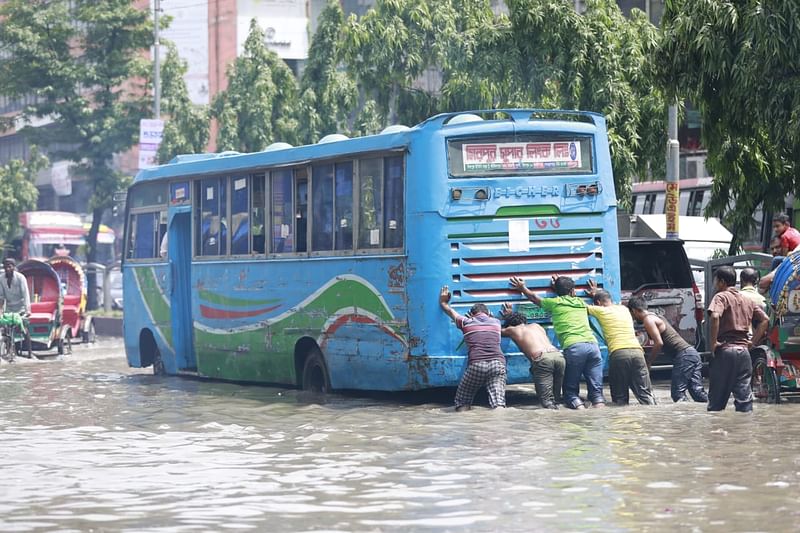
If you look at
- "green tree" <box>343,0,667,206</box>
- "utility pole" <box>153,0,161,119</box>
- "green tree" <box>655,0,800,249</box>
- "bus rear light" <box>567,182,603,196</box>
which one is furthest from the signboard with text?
"bus rear light" <box>567,182,603,196</box>

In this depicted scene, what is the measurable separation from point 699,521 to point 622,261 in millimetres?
11023

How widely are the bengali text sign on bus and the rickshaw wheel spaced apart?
2870 mm

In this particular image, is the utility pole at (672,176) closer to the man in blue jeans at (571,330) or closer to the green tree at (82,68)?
the man in blue jeans at (571,330)

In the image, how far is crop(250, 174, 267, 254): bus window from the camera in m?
19.2

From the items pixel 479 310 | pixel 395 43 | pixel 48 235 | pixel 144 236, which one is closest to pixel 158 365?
pixel 144 236

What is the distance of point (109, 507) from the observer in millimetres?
10156

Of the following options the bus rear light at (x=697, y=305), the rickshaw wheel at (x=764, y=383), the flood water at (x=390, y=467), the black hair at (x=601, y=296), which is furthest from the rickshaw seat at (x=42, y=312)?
the rickshaw wheel at (x=764, y=383)

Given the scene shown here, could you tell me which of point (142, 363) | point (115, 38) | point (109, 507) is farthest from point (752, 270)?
point (115, 38)

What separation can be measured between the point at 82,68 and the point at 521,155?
32.4 meters

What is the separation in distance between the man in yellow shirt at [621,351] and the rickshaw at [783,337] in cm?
124

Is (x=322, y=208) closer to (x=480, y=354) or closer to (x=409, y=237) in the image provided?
(x=409, y=237)

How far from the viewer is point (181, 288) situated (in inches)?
871

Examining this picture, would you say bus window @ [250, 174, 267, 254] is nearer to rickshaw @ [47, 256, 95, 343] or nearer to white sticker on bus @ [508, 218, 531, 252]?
white sticker on bus @ [508, 218, 531, 252]

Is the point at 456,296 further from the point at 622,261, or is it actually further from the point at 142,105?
the point at 142,105
